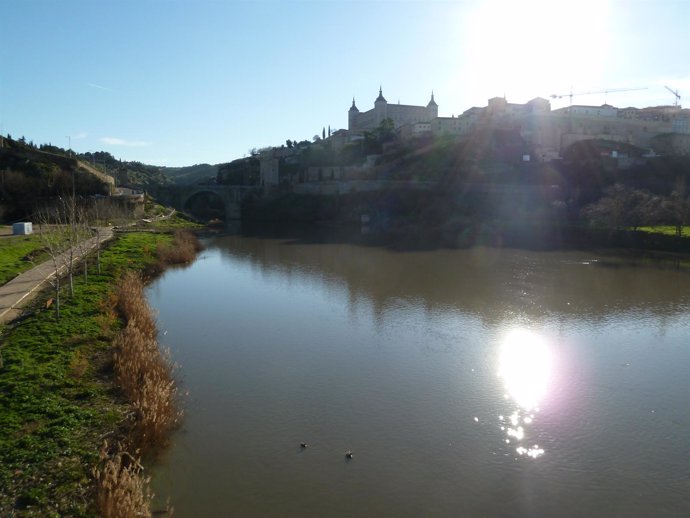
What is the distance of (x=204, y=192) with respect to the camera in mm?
78875

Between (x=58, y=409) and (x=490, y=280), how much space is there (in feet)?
75.8

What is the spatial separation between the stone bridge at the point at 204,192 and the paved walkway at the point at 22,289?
5312 centimetres

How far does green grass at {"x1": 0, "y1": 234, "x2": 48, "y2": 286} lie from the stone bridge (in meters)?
45.1

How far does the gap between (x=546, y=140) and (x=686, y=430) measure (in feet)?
271

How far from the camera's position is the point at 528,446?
10531 millimetres

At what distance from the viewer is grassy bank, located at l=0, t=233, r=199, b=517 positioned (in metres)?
7.67

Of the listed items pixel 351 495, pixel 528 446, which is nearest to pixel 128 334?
pixel 351 495

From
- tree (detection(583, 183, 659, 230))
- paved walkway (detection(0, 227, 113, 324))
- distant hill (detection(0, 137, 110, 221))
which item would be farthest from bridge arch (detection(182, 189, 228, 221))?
paved walkway (detection(0, 227, 113, 324))

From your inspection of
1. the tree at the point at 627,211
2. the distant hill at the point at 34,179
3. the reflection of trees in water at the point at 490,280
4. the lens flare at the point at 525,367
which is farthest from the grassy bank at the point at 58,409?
the tree at the point at 627,211

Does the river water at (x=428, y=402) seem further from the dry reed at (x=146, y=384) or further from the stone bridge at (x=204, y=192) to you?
the stone bridge at (x=204, y=192)

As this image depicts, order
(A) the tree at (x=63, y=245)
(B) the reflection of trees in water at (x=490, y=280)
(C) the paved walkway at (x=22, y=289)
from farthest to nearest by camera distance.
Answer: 1. (B) the reflection of trees in water at (x=490, y=280)
2. (A) the tree at (x=63, y=245)
3. (C) the paved walkway at (x=22, y=289)

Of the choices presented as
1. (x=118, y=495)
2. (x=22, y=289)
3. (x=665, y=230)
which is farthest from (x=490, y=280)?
(x=118, y=495)

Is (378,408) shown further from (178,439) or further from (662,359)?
(662,359)

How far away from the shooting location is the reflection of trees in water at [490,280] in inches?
899
